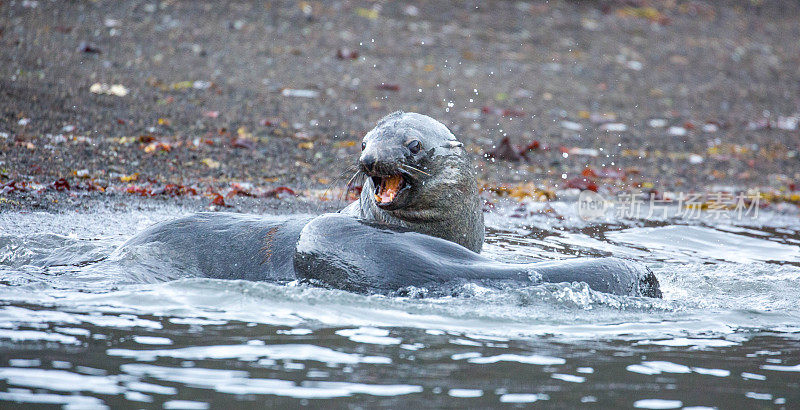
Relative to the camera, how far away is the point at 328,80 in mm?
13266

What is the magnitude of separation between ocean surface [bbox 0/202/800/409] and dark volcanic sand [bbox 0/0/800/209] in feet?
11.2

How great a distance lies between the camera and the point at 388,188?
5988 millimetres

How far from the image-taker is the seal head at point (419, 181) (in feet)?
19.2

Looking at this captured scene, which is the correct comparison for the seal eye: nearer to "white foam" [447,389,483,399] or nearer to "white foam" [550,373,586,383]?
"white foam" [550,373,586,383]

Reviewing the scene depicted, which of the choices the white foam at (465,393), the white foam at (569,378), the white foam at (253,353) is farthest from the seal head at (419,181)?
the white foam at (465,393)

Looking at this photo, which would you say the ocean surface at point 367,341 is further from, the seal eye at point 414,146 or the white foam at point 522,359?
the seal eye at point 414,146

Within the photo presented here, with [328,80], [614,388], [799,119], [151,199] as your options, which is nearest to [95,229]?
[151,199]

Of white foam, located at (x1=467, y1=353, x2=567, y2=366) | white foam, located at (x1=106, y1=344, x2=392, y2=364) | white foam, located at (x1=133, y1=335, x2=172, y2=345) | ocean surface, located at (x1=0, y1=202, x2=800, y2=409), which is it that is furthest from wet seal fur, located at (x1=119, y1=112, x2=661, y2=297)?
white foam, located at (x1=133, y1=335, x2=172, y2=345)

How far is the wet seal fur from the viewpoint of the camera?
5262 mm

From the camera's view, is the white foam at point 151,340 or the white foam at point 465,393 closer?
the white foam at point 465,393

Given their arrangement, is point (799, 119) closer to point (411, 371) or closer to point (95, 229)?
point (95, 229)

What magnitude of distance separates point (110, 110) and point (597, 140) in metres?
6.07

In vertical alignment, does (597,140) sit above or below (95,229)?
above

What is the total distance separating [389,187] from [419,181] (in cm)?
19
